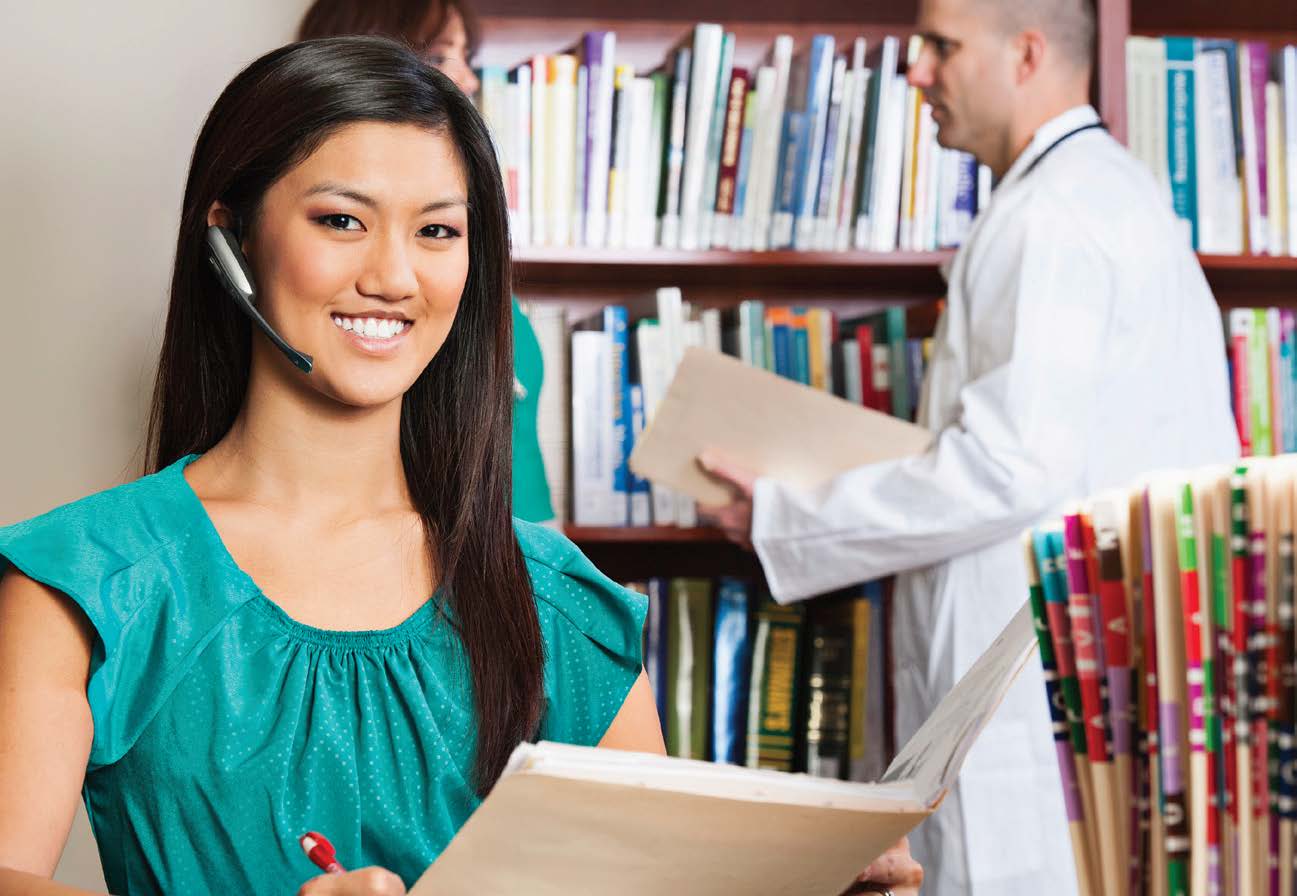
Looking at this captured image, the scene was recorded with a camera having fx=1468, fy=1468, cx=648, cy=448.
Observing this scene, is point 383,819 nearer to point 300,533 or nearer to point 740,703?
point 300,533

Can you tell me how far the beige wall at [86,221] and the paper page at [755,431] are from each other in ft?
2.28

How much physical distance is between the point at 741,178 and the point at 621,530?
0.60 m

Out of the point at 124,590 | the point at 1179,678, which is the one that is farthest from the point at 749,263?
the point at 1179,678

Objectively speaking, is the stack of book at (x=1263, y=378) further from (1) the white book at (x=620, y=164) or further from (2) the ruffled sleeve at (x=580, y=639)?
(2) the ruffled sleeve at (x=580, y=639)

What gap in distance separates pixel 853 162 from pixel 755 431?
0.59 m

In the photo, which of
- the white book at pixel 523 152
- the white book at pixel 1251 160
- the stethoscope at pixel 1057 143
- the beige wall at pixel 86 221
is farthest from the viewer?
the white book at pixel 1251 160

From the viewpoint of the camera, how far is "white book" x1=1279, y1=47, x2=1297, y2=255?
7.96 feet

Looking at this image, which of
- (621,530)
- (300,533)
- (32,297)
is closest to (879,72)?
(621,530)

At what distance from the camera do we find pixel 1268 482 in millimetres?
540

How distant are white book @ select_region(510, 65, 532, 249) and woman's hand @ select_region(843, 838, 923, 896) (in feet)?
5.09

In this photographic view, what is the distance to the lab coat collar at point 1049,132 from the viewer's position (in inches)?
82.0

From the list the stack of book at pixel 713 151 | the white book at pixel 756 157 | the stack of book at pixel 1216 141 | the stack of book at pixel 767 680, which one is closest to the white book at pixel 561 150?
the stack of book at pixel 713 151

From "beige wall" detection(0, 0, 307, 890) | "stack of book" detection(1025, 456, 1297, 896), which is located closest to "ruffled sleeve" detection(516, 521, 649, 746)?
"beige wall" detection(0, 0, 307, 890)

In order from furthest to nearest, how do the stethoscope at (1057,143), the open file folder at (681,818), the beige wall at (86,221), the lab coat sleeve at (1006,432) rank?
the stethoscope at (1057,143), the lab coat sleeve at (1006,432), the beige wall at (86,221), the open file folder at (681,818)
